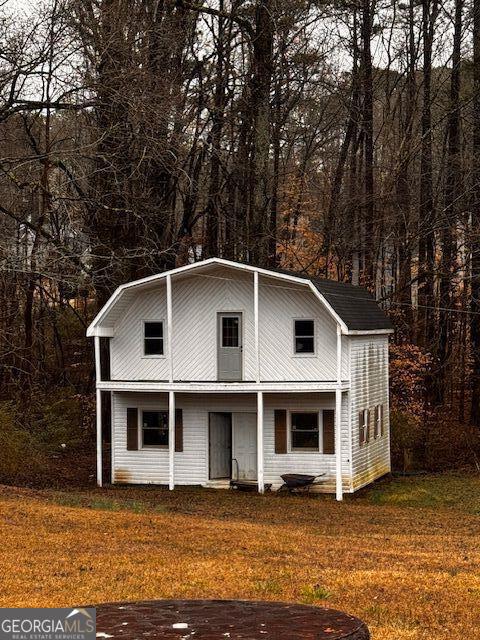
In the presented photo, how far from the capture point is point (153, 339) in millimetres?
29703

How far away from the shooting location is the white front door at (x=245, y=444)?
29531 mm

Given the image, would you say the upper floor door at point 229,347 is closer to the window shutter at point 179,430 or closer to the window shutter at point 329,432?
the window shutter at point 179,430

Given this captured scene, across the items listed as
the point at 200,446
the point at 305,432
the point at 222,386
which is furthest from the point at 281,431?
the point at 200,446

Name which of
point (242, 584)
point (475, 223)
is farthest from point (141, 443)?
point (242, 584)

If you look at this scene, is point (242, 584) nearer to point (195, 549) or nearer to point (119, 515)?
point (195, 549)

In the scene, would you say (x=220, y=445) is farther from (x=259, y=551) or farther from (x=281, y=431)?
(x=259, y=551)

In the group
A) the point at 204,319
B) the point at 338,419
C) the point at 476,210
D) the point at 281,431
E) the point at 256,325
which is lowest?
the point at 281,431

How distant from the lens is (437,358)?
131 feet

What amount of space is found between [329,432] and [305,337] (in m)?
2.66

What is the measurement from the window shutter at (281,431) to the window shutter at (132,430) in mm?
4173

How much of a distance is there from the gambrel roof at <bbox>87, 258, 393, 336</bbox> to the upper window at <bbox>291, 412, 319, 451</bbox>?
9.31 feet

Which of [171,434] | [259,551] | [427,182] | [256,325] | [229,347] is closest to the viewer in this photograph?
[259,551]

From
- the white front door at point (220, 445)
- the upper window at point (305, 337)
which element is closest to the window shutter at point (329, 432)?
the upper window at point (305, 337)

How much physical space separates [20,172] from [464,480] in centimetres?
1589
